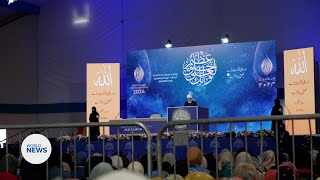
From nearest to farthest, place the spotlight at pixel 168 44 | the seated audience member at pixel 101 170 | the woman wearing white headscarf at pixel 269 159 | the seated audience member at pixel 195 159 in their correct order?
the seated audience member at pixel 101 170
the seated audience member at pixel 195 159
the woman wearing white headscarf at pixel 269 159
the spotlight at pixel 168 44

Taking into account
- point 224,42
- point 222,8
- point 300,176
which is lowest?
point 300,176

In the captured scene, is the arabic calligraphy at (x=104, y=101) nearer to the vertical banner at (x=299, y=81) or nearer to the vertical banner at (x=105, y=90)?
the vertical banner at (x=105, y=90)

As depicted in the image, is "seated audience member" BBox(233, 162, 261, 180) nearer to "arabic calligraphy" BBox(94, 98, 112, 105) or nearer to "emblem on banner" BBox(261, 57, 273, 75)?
"emblem on banner" BBox(261, 57, 273, 75)

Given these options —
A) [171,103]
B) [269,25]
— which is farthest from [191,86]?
[269,25]

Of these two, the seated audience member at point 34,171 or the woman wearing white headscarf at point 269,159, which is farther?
the woman wearing white headscarf at point 269,159

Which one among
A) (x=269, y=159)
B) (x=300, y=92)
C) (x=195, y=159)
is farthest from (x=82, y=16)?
(x=195, y=159)

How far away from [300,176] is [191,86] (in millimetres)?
12194

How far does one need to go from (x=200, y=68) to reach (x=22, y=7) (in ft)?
25.2

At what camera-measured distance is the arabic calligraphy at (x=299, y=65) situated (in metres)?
15.5

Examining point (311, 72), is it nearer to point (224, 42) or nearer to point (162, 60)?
point (224, 42)

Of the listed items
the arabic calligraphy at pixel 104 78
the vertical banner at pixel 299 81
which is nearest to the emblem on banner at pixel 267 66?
the vertical banner at pixel 299 81

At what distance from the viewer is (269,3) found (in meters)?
17.9

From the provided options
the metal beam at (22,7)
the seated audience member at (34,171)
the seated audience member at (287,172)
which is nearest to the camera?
the seated audience member at (287,172)

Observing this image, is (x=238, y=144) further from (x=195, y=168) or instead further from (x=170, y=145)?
(x=195, y=168)
